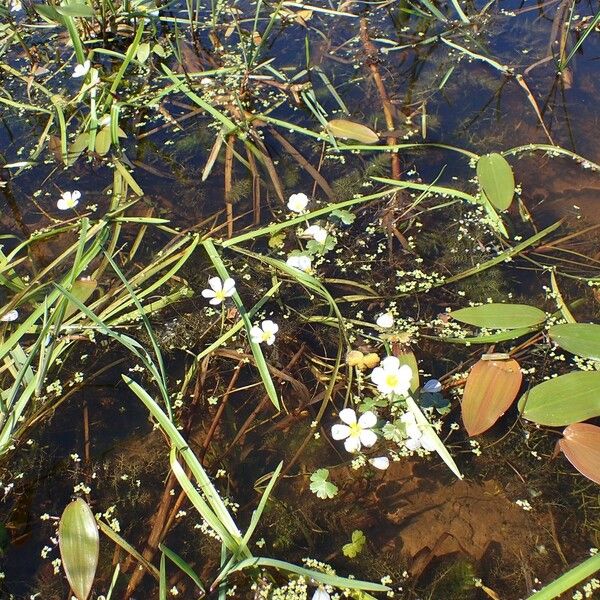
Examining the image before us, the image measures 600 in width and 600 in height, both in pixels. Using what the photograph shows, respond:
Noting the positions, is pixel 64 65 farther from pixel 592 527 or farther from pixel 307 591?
pixel 592 527

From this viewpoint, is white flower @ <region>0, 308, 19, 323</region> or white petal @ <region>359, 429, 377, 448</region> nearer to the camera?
white petal @ <region>359, 429, 377, 448</region>

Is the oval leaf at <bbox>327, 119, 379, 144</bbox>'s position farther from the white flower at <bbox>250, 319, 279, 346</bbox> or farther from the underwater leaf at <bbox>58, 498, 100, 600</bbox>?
the underwater leaf at <bbox>58, 498, 100, 600</bbox>

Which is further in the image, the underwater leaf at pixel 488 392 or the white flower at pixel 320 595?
the underwater leaf at pixel 488 392

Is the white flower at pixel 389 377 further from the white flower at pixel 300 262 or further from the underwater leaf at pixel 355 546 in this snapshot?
the white flower at pixel 300 262

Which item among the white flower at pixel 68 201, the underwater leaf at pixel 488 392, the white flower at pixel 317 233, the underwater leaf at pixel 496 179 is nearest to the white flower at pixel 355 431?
the underwater leaf at pixel 488 392

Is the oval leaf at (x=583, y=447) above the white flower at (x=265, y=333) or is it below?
below

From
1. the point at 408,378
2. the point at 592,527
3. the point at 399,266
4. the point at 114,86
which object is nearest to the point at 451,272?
the point at 399,266

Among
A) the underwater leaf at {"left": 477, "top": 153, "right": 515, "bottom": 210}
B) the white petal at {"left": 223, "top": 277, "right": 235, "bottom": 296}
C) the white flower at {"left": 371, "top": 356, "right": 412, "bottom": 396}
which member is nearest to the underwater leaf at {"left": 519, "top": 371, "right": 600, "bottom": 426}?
the white flower at {"left": 371, "top": 356, "right": 412, "bottom": 396}

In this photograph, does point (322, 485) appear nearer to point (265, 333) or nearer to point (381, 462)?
point (381, 462)
